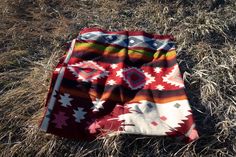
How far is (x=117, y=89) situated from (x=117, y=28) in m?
0.98

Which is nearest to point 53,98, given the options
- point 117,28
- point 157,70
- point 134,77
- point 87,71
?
point 87,71

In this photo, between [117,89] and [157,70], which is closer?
[117,89]

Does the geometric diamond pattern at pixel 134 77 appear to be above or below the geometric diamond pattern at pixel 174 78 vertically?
below

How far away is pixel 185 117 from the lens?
2627 millimetres

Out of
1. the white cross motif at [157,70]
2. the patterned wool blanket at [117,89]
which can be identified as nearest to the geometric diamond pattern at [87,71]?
the patterned wool blanket at [117,89]

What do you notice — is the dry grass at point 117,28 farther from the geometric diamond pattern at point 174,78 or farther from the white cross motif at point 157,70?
the white cross motif at point 157,70

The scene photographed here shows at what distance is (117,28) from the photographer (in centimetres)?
365

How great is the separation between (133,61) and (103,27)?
65 cm

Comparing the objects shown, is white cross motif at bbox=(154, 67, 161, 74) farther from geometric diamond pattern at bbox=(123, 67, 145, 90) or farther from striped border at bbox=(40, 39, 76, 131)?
striped border at bbox=(40, 39, 76, 131)

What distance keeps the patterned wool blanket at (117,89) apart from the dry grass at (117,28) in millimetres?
83

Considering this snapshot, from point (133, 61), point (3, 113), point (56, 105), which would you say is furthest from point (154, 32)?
point (3, 113)

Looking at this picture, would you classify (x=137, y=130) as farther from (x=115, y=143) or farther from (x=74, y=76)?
(x=74, y=76)

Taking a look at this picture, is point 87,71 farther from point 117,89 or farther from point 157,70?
point 157,70

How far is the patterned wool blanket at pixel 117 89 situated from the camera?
2555 mm
